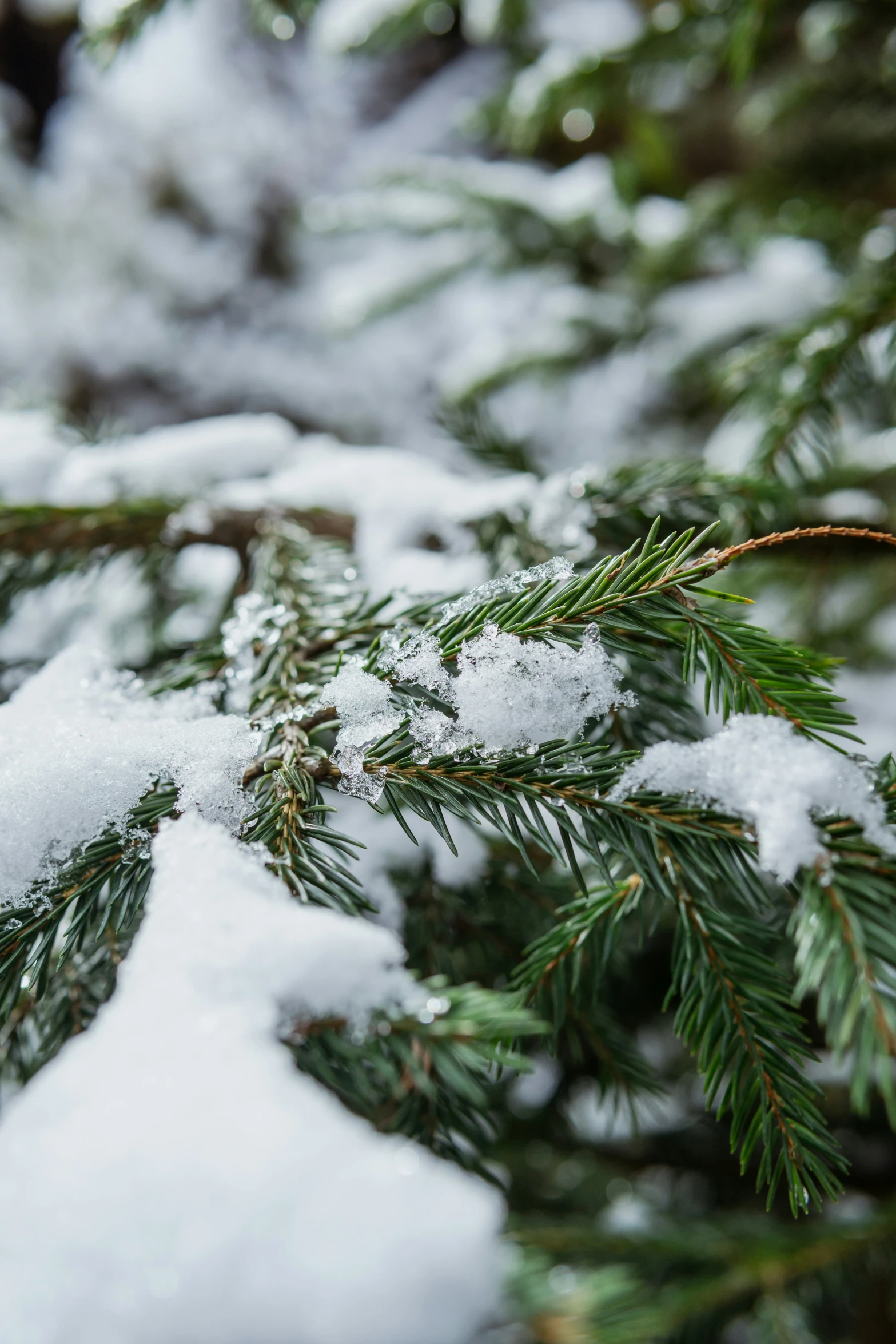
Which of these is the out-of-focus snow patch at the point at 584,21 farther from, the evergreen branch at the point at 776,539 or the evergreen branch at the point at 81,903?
the evergreen branch at the point at 81,903

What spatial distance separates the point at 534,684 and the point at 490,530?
0.37 metres

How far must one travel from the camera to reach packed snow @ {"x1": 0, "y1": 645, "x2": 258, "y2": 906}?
0.50m

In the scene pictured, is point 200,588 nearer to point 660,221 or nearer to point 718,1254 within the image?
point 718,1254

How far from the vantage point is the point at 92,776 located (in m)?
0.52

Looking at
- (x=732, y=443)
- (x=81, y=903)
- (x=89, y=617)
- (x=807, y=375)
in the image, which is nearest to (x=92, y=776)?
(x=81, y=903)

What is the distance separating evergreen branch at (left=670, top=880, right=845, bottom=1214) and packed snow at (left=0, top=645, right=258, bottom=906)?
1.04 ft

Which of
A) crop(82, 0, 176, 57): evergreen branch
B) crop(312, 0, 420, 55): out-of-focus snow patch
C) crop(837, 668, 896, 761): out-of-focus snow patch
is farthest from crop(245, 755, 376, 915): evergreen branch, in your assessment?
crop(312, 0, 420, 55): out-of-focus snow patch

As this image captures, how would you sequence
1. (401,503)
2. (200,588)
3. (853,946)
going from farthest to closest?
(200,588), (401,503), (853,946)

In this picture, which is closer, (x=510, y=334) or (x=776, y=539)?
(x=776, y=539)

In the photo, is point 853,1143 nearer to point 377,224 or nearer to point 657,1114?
point 657,1114

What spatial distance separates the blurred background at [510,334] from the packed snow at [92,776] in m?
0.31

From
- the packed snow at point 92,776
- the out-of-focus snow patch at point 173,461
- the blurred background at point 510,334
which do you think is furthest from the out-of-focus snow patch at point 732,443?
the packed snow at point 92,776

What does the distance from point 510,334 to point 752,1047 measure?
2.17m

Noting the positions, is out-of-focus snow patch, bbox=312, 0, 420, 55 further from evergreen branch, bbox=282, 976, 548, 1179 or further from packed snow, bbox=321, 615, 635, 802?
evergreen branch, bbox=282, 976, 548, 1179
